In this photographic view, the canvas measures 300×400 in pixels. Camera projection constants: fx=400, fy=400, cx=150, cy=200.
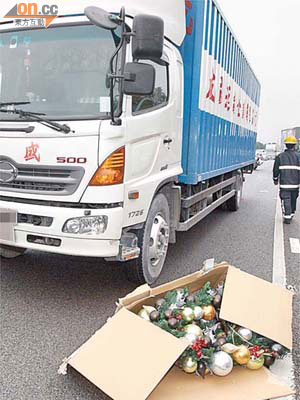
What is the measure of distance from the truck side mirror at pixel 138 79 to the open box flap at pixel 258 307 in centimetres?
162

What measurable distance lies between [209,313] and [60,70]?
2.33m

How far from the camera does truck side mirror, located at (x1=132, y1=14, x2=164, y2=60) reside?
2.97 metres

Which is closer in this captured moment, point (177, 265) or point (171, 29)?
point (171, 29)

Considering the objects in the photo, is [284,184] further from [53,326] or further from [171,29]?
[53,326]

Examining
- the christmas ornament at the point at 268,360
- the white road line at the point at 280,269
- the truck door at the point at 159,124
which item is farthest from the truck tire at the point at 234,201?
the christmas ornament at the point at 268,360

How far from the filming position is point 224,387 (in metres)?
2.46

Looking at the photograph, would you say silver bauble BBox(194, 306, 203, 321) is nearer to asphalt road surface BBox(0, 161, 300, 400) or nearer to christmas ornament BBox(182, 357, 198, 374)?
christmas ornament BBox(182, 357, 198, 374)

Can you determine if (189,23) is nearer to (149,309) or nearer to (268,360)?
(149,309)

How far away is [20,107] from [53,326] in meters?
1.86

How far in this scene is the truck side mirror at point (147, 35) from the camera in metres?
2.97

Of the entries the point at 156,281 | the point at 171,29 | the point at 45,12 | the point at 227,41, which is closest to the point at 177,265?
the point at 156,281

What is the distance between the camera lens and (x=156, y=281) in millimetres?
4297

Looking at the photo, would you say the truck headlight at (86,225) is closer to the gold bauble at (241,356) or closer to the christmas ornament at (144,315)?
the christmas ornament at (144,315)

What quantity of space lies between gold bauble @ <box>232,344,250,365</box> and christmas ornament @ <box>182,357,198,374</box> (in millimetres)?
282
